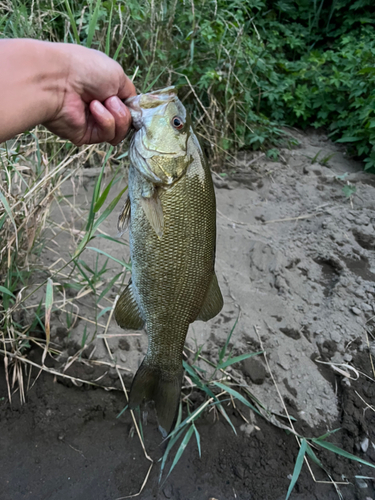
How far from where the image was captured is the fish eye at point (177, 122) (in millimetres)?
1399

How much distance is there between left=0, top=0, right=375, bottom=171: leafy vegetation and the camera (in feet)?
11.4

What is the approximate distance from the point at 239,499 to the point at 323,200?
2.75m

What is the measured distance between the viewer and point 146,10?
3.49 m

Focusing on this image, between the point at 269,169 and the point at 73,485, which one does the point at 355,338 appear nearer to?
the point at 73,485

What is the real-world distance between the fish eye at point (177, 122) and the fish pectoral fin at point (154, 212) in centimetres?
29

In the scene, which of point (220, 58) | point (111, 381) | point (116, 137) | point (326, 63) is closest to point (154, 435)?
point (111, 381)

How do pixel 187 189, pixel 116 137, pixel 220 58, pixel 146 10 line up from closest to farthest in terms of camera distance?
pixel 187 189
pixel 116 137
pixel 146 10
pixel 220 58

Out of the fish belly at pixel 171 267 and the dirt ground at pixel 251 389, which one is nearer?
Result: the fish belly at pixel 171 267

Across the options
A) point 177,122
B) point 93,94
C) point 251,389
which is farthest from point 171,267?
point 251,389

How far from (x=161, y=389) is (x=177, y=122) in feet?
3.72

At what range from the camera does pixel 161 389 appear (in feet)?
5.38

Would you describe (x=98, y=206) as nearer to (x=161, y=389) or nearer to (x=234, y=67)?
(x=161, y=389)

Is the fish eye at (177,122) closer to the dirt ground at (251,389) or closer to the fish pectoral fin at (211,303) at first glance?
the fish pectoral fin at (211,303)

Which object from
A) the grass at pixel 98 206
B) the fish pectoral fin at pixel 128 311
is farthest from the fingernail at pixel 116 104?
the fish pectoral fin at pixel 128 311
